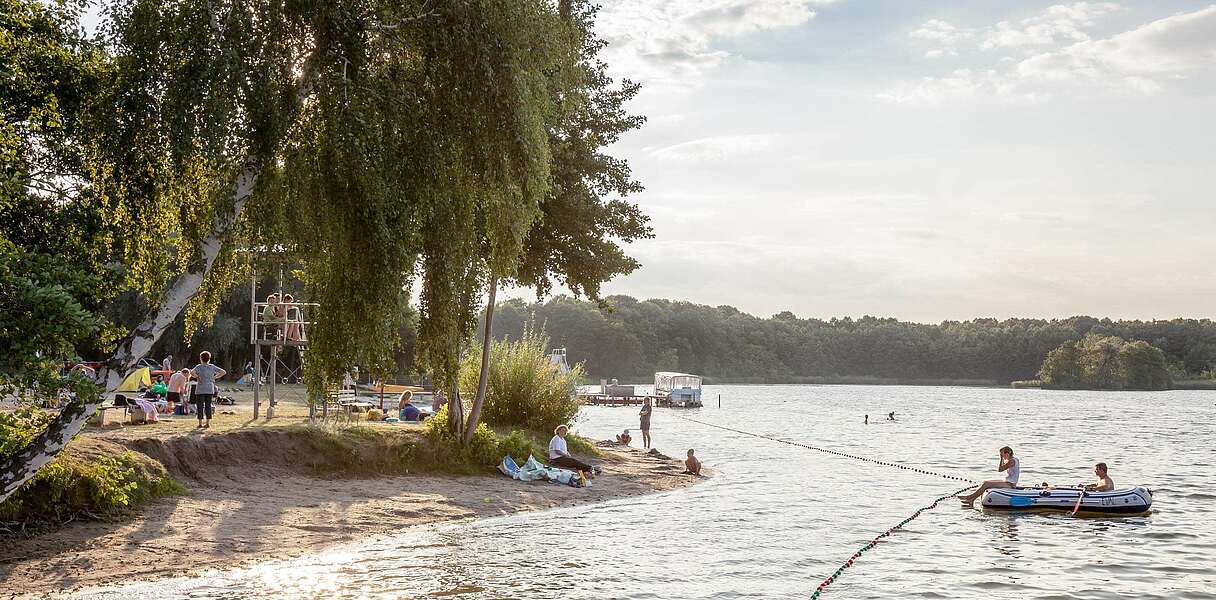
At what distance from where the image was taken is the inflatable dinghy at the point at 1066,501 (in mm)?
21906

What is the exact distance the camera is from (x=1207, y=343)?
16788 cm

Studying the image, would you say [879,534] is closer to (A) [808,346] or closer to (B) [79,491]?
(B) [79,491]

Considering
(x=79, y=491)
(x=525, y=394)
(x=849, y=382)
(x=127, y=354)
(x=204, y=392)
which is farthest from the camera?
(x=849, y=382)

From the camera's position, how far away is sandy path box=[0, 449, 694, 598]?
12.3 m

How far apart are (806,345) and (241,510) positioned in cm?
18919

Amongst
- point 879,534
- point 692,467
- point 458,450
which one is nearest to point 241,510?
point 458,450

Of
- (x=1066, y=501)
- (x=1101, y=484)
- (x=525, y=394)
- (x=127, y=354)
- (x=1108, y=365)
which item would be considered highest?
(x=1108, y=365)

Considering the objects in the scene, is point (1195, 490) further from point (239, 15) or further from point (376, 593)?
point (239, 15)

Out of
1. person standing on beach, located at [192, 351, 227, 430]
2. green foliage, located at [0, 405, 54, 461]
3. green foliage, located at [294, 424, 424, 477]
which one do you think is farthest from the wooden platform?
green foliage, located at [0, 405, 54, 461]

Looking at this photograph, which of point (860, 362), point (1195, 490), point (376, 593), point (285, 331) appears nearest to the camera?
point (376, 593)

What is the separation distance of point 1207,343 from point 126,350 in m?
191

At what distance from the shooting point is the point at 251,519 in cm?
1612

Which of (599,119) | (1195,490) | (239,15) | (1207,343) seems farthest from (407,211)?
(1207,343)

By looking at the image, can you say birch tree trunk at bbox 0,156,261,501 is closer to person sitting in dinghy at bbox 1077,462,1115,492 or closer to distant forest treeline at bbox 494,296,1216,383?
person sitting in dinghy at bbox 1077,462,1115,492
